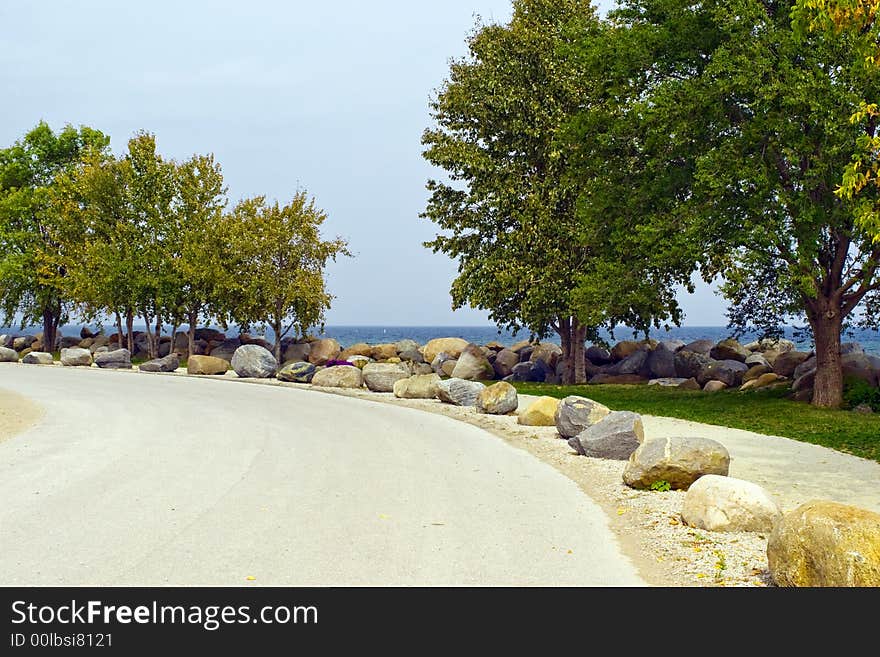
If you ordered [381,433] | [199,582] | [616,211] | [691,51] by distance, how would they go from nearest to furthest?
[199,582] → [381,433] → [691,51] → [616,211]

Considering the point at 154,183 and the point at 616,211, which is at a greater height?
the point at 154,183

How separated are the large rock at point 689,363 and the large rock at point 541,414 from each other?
1670cm

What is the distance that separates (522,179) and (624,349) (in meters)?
11.1

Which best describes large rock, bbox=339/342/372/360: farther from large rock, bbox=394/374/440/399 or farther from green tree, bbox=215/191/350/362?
large rock, bbox=394/374/440/399

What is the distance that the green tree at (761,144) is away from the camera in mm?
21266

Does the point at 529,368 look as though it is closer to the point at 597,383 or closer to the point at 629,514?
the point at 597,383

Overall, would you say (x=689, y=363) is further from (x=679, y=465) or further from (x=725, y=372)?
(x=679, y=465)

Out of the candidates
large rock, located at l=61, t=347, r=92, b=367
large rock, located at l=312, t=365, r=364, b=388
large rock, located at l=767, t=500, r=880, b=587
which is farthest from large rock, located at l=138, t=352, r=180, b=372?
large rock, located at l=767, t=500, r=880, b=587

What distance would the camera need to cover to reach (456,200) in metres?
34.6

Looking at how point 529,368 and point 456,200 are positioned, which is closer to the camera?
point 456,200

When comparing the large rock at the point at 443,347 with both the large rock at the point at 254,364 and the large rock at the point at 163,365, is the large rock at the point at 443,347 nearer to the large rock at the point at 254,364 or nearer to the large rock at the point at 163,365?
the large rock at the point at 254,364

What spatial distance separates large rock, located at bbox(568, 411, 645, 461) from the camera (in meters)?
14.9

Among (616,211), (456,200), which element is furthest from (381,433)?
(456,200)
